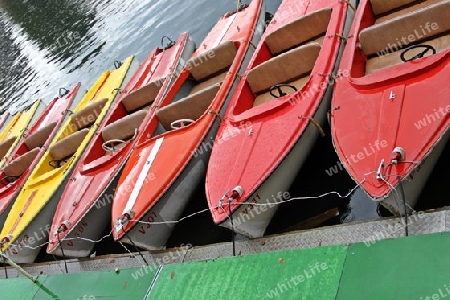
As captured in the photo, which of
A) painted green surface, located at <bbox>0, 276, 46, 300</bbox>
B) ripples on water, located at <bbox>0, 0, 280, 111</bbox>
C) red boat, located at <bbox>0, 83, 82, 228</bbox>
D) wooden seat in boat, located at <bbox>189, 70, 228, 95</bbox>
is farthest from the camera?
ripples on water, located at <bbox>0, 0, 280, 111</bbox>

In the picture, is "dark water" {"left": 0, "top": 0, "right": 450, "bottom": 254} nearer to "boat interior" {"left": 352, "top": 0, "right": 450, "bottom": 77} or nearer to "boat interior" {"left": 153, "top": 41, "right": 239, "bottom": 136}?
"boat interior" {"left": 352, "top": 0, "right": 450, "bottom": 77}

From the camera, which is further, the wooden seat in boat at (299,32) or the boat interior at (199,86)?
the wooden seat in boat at (299,32)

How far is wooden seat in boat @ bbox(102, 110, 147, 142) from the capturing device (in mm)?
9891

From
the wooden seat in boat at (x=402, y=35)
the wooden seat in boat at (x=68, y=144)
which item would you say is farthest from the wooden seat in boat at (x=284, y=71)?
the wooden seat in boat at (x=68, y=144)

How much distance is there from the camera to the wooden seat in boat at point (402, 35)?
7180mm

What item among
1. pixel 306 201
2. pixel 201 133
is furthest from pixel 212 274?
pixel 201 133

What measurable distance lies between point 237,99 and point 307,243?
10.3ft

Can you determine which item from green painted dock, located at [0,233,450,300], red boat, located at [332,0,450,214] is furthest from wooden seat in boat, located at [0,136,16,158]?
red boat, located at [332,0,450,214]

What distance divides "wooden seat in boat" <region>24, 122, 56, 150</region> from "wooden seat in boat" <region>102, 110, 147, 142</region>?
3309mm

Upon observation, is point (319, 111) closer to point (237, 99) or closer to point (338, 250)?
point (237, 99)

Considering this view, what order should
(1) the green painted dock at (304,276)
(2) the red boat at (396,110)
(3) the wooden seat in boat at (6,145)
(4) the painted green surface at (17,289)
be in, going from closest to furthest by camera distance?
(1) the green painted dock at (304,276) < (2) the red boat at (396,110) < (4) the painted green surface at (17,289) < (3) the wooden seat in boat at (6,145)

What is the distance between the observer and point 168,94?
10.0 m

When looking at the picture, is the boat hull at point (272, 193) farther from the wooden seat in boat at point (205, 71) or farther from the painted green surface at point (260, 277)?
the wooden seat in boat at point (205, 71)

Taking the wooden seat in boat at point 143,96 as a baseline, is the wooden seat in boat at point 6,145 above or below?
above
